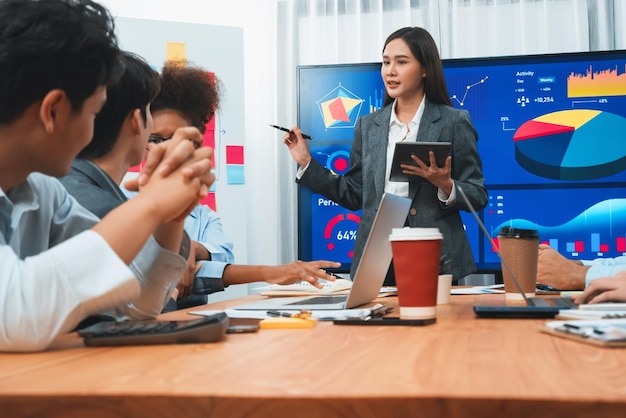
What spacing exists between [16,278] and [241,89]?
10.4 ft

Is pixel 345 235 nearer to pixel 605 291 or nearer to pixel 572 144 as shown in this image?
pixel 572 144

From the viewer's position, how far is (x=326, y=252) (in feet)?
12.3

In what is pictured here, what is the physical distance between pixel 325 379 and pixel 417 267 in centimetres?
54

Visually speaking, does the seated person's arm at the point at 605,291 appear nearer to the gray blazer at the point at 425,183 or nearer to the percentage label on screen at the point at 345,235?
the gray blazer at the point at 425,183

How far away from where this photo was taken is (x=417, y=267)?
1085 mm

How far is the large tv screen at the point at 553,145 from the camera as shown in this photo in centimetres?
354

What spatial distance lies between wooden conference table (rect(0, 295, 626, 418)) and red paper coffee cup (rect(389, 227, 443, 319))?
0.86 feet

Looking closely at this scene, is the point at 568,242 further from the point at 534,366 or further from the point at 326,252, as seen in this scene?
the point at 534,366

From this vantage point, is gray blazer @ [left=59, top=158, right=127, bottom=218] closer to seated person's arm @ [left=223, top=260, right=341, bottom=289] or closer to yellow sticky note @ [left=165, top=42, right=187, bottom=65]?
seated person's arm @ [left=223, top=260, right=341, bottom=289]

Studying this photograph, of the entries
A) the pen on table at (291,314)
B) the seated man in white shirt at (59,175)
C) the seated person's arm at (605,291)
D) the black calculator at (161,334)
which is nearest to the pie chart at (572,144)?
the seated person's arm at (605,291)

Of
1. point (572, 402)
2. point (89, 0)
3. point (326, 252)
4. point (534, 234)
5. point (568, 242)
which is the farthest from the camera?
point (326, 252)

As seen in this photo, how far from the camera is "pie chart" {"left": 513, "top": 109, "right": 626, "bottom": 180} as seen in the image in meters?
3.55

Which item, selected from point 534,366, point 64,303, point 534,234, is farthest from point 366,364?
point 534,234

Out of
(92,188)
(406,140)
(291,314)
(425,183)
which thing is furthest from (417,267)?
(406,140)
